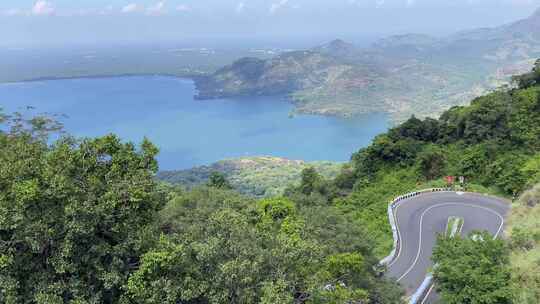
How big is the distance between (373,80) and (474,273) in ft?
476

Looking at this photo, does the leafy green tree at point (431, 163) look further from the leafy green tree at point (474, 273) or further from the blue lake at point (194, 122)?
the blue lake at point (194, 122)

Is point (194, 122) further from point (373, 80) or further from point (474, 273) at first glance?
point (474, 273)

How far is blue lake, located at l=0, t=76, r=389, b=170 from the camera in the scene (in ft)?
289

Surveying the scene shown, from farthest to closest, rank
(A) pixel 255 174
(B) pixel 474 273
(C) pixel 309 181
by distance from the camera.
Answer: (A) pixel 255 174
(C) pixel 309 181
(B) pixel 474 273

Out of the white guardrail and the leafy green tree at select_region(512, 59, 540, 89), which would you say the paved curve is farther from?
the leafy green tree at select_region(512, 59, 540, 89)

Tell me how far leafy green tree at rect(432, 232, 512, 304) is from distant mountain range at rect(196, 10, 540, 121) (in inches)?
3966

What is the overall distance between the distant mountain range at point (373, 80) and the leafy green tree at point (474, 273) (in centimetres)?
10074

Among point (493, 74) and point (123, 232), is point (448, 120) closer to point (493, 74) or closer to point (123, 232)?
point (123, 232)

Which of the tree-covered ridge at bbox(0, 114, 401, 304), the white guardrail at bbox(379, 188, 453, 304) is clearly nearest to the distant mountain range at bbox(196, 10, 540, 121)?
the white guardrail at bbox(379, 188, 453, 304)

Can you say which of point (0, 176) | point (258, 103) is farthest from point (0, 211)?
point (258, 103)

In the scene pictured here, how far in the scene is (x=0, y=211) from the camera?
6.81 m

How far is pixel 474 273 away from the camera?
32.9 ft

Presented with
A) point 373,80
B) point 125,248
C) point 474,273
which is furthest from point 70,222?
point 373,80

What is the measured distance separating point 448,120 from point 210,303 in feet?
85.4
